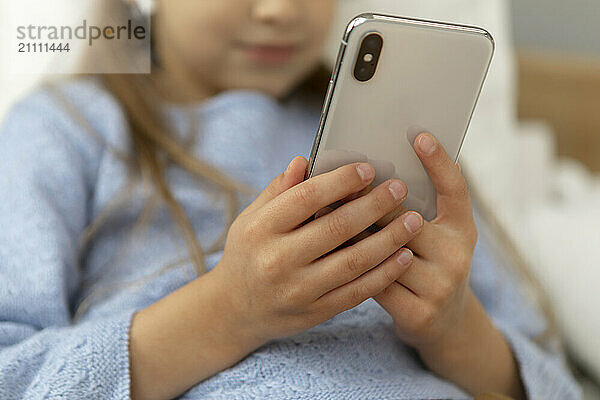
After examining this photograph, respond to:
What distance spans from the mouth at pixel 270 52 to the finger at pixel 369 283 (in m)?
0.24

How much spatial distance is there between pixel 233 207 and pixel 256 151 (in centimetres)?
6

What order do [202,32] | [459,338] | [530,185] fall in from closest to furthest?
[459,338] → [202,32] → [530,185]

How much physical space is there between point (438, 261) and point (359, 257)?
55mm

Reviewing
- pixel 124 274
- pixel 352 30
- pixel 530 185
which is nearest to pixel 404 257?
pixel 352 30

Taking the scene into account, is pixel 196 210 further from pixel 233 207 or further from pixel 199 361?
pixel 199 361

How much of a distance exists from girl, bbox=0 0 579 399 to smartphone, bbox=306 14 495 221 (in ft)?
0.04

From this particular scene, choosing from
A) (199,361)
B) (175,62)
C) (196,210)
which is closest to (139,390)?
(199,361)

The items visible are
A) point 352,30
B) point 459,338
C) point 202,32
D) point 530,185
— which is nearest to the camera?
point 352,30

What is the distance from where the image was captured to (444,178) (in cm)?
33

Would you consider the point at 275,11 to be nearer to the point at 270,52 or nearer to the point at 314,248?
the point at 270,52

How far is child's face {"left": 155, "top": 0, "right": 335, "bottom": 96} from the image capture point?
1.56 ft

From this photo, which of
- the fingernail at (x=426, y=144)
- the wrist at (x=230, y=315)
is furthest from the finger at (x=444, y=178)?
the wrist at (x=230, y=315)

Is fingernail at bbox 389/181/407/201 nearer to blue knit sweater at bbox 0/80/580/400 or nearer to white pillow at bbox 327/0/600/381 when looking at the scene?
blue knit sweater at bbox 0/80/580/400

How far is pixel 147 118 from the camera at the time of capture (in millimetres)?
497
